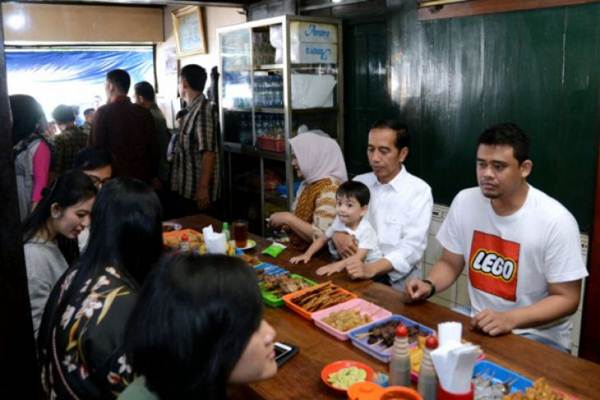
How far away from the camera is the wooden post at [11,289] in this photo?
996 mm

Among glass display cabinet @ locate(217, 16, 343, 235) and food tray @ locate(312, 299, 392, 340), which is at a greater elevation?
glass display cabinet @ locate(217, 16, 343, 235)

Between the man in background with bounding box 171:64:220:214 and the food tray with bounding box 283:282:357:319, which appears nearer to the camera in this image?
the food tray with bounding box 283:282:357:319

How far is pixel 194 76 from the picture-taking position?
4637 mm

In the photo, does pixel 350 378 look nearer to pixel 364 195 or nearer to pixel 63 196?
pixel 364 195

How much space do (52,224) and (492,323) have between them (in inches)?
71.2

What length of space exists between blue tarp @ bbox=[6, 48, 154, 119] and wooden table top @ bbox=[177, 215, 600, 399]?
634 cm

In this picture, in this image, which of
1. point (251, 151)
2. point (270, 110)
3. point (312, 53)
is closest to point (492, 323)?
point (312, 53)

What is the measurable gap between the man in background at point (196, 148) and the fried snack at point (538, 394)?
361 cm

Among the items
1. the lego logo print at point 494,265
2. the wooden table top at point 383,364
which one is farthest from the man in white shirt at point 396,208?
the wooden table top at point 383,364

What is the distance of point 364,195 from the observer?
2.66 m

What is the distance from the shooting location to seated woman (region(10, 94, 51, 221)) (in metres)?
3.59

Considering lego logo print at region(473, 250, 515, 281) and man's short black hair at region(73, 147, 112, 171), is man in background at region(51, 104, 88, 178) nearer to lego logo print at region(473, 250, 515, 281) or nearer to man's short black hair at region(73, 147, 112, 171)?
man's short black hair at region(73, 147, 112, 171)

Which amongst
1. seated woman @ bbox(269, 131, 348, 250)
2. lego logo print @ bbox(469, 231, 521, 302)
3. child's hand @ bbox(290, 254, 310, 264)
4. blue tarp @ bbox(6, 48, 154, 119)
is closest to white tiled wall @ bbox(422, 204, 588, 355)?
seated woman @ bbox(269, 131, 348, 250)

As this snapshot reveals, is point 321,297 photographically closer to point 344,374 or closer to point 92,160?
point 344,374
